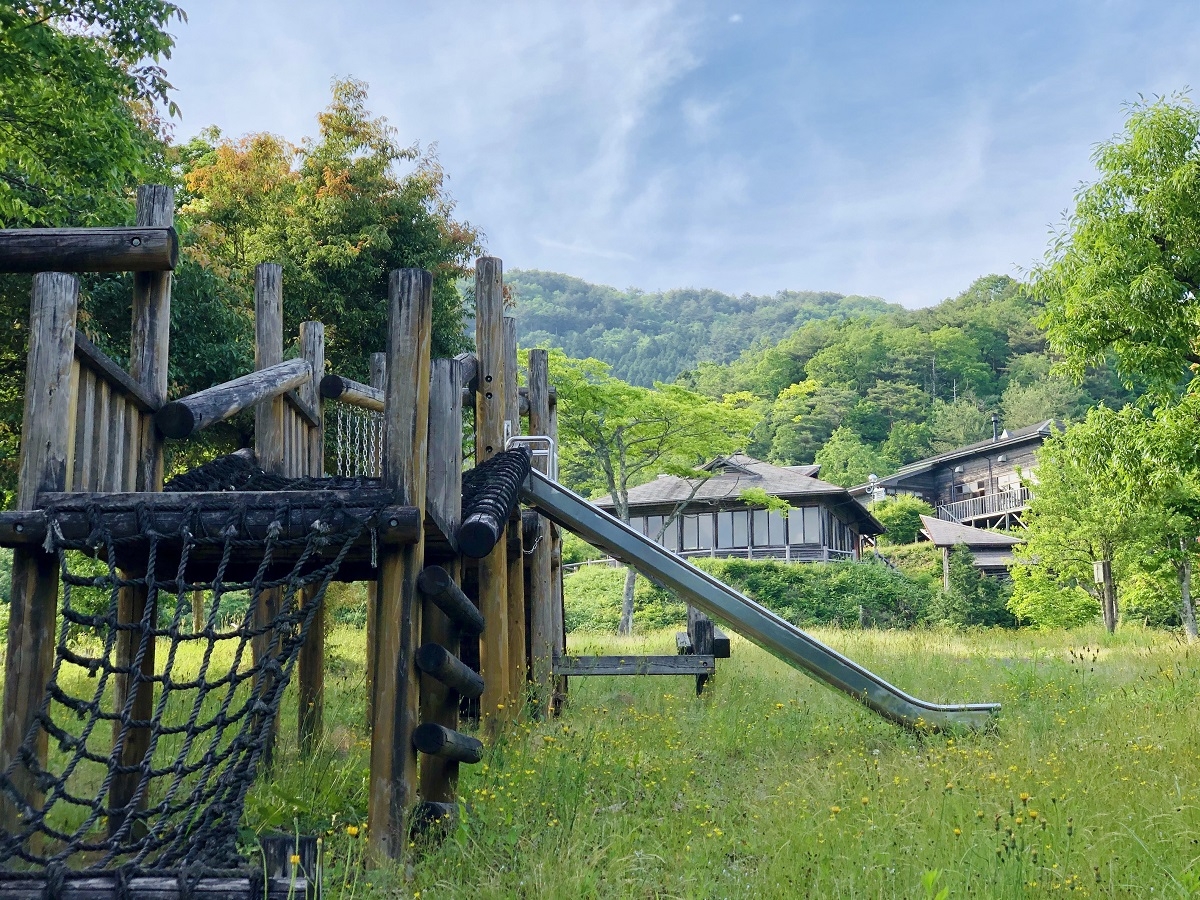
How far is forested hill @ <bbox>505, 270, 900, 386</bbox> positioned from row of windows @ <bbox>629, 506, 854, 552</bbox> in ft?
171

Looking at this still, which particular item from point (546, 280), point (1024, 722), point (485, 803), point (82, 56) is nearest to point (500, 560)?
point (485, 803)

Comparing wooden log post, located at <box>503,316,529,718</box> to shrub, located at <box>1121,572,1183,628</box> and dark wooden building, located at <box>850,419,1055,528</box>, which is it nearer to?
shrub, located at <box>1121,572,1183,628</box>

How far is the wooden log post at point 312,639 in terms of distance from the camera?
6066 mm

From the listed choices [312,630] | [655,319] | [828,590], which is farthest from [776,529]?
[655,319]

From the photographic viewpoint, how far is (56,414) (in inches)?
149

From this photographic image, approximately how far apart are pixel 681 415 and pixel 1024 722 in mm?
19272

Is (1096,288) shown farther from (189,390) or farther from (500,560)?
(189,390)

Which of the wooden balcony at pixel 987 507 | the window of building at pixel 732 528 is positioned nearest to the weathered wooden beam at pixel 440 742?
the window of building at pixel 732 528

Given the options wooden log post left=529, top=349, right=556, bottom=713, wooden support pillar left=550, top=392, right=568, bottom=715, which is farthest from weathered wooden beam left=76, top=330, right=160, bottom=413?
wooden support pillar left=550, top=392, right=568, bottom=715

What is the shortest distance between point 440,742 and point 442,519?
100cm

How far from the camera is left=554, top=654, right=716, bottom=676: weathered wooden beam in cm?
898

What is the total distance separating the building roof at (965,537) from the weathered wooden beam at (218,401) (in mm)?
33488

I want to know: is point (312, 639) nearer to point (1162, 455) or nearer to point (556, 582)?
point (556, 582)

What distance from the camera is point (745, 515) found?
1496 inches
